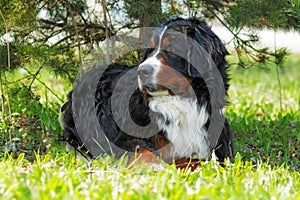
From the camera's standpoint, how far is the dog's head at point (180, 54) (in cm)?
398

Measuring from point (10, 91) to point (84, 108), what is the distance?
994mm

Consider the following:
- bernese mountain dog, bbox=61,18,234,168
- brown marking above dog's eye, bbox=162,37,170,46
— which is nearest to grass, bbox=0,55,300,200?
bernese mountain dog, bbox=61,18,234,168

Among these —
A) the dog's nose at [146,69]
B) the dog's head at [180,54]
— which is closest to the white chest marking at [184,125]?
the dog's head at [180,54]

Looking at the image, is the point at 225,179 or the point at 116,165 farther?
the point at 116,165

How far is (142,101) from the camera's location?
4273 mm

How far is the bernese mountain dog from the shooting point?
4043 millimetres

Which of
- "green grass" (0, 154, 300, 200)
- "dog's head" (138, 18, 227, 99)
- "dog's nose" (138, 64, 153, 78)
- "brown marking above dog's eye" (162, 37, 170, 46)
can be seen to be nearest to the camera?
"green grass" (0, 154, 300, 200)

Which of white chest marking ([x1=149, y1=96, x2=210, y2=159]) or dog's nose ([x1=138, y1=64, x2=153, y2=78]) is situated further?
Answer: white chest marking ([x1=149, y1=96, x2=210, y2=159])

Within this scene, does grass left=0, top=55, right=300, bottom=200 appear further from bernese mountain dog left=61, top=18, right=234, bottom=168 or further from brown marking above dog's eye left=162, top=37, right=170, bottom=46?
brown marking above dog's eye left=162, top=37, right=170, bottom=46

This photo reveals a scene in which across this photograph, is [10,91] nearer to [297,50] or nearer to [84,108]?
[84,108]

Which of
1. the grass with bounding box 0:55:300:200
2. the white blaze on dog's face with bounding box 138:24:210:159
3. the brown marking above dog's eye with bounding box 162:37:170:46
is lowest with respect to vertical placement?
the grass with bounding box 0:55:300:200

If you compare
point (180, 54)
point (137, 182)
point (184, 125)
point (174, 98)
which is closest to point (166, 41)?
point (180, 54)

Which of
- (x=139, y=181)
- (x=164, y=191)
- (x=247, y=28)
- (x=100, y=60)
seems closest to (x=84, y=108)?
(x=100, y=60)

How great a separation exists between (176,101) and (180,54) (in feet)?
1.06
